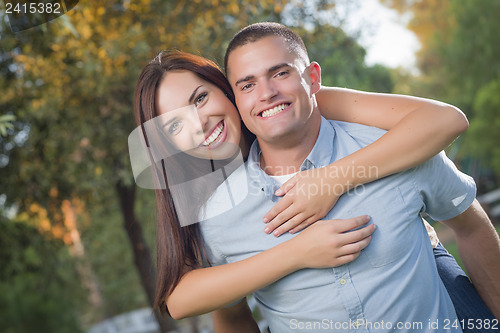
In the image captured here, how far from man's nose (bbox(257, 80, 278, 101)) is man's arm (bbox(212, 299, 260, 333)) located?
90 centimetres

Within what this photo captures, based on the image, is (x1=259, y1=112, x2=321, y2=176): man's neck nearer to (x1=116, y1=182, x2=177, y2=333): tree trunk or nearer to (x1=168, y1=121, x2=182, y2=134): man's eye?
(x1=168, y1=121, x2=182, y2=134): man's eye

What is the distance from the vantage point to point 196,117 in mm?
1995

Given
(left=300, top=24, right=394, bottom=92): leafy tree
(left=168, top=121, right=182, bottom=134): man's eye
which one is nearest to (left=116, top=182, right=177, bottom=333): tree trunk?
(left=300, top=24, right=394, bottom=92): leafy tree

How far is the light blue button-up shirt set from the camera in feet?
5.67

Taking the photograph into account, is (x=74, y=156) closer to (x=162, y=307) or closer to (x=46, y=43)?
(x=46, y=43)

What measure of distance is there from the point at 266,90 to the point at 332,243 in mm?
566

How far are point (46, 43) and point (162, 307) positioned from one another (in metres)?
4.07

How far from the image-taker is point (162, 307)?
2.01m

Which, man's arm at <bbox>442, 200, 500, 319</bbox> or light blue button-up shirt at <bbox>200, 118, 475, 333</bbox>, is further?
man's arm at <bbox>442, 200, 500, 319</bbox>

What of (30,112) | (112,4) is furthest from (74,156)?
(112,4)

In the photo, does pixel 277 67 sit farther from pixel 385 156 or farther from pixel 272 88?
pixel 385 156

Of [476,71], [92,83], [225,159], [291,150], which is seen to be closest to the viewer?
[291,150]

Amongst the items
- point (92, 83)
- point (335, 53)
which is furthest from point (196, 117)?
point (335, 53)

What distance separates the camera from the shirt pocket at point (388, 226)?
1740 millimetres
